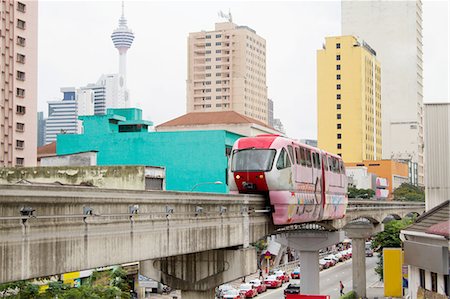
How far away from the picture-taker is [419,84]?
7219 inches

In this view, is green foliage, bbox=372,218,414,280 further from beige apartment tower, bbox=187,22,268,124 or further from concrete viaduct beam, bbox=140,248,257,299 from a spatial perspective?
beige apartment tower, bbox=187,22,268,124

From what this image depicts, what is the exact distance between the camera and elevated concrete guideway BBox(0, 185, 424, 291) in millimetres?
13133

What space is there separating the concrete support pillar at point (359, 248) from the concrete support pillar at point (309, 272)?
12.0m

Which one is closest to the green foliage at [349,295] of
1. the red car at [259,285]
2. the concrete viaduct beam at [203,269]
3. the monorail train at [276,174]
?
the red car at [259,285]

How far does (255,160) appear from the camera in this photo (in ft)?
94.3

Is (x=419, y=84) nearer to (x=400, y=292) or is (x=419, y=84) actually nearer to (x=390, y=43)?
(x=390, y=43)

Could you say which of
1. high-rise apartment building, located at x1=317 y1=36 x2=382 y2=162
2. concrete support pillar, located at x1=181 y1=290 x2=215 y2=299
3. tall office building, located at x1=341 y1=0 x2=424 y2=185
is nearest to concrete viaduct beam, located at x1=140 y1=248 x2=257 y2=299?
concrete support pillar, located at x1=181 y1=290 x2=215 y2=299

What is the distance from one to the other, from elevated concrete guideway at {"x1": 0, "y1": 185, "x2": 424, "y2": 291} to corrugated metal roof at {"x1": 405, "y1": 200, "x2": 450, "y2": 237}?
1002 cm

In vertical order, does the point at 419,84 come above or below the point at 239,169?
above

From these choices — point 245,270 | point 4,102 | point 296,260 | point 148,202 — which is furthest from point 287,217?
point 296,260

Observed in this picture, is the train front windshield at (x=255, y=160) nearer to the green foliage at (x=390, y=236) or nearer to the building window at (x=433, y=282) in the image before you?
the building window at (x=433, y=282)

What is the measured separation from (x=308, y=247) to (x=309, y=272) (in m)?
1.84

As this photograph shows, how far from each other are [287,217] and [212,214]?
6682 millimetres

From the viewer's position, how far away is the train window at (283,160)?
28672 millimetres
